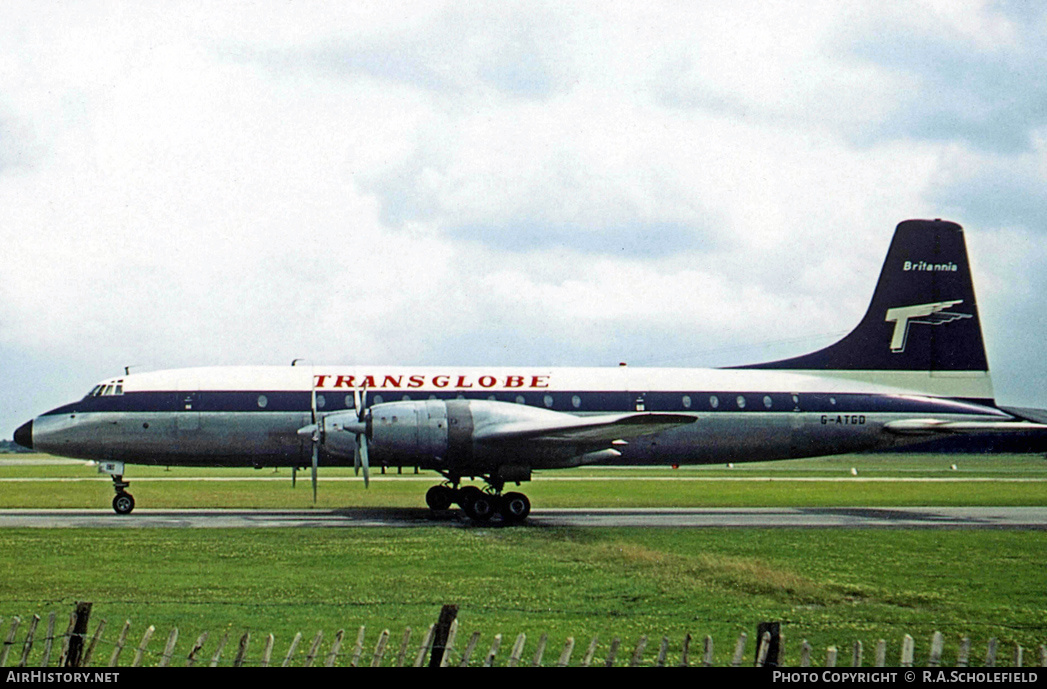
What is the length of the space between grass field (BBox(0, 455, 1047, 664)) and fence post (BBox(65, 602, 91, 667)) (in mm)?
4069

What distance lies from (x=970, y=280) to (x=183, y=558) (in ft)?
99.5

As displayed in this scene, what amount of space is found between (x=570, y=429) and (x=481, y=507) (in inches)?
137

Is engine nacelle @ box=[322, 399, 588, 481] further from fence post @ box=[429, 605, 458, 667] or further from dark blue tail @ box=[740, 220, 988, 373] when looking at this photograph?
fence post @ box=[429, 605, 458, 667]

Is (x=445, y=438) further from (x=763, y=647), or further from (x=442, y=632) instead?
(x=763, y=647)

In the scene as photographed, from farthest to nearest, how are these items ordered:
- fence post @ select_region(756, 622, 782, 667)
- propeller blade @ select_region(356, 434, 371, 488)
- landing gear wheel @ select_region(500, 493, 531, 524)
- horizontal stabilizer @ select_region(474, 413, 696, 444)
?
landing gear wheel @ select_region(500, 493, 531, 524), propeller blade @ select_region(356, 434, 371, 488), horizontal stabilizer @ select_region(474, 413, 696, 444), fence post @ select_region(756, 622, 782, 667)

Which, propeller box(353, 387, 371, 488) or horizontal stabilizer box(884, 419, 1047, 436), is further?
horizontal stabilizer box(884, 419, 1047, 436)

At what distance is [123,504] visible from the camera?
30.9 metres

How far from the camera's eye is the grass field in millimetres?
13953

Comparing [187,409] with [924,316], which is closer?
[187,409]

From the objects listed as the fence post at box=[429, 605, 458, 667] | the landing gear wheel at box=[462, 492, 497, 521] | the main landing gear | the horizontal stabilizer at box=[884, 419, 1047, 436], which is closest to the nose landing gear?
the main landing gear

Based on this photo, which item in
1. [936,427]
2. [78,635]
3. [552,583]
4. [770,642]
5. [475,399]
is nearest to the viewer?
[770,642]

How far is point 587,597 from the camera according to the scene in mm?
16594

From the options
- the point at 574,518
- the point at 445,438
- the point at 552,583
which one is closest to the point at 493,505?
the point at 445,438

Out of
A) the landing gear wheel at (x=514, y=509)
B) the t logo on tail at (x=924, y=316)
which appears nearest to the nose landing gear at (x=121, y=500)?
the landing gear wheel at (x=514, y=509)
